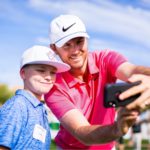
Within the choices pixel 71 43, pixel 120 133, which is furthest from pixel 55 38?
pixel 120 133

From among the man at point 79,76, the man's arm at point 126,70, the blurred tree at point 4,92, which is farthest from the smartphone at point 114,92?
the blurred tree at point 4,92

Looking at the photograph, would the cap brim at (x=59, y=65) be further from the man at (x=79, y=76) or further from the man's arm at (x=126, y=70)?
the man's arm at (x=126, y=70)

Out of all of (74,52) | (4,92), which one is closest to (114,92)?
(74,52)

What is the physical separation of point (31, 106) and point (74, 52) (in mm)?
518

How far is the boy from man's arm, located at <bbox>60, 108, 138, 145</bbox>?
212 mm

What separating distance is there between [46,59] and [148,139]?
16742mm

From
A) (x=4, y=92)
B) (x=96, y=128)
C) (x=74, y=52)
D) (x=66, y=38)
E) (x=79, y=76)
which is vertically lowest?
(x=96, y=128)

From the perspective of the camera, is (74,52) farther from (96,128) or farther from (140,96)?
(140,96)

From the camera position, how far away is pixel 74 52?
3.75 m

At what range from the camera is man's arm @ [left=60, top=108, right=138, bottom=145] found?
2.45 metres

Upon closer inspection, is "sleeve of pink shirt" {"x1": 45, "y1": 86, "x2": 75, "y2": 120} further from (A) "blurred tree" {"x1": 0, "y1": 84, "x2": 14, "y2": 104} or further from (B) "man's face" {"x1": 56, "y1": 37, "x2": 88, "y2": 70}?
(A) "blurred tree" {"x1": 0, "y1": 84, "x2": 14, "y2": 104}

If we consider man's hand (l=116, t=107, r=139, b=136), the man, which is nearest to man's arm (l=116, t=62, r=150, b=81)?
the man

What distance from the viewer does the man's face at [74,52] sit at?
3779 millimetres

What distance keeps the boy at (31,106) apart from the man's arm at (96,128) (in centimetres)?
21
